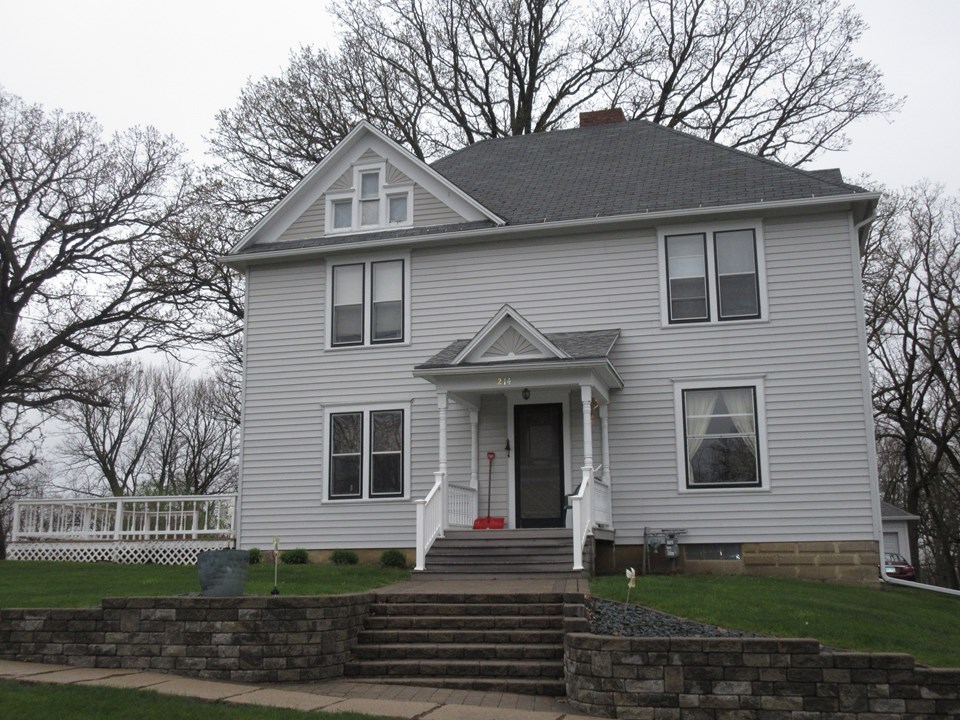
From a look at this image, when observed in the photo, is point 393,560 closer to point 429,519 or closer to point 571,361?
point 429,519

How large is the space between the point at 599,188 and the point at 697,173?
5.82ft

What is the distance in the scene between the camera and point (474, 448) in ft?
52.4

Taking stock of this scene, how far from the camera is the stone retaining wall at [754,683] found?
8.02 metres

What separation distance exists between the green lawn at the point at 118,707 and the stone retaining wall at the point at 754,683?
226 cm

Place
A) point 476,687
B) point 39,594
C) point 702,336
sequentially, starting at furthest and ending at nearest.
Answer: point 702,336 < point 39,594 < point 476,687

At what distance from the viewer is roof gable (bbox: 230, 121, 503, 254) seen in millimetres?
17203

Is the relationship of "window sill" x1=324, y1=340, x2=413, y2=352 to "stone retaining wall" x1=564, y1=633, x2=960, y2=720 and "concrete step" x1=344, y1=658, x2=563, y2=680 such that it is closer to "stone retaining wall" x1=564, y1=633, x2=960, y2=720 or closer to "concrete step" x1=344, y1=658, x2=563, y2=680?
"concrete step" x1=344, y1=658, x2=563, y2=680

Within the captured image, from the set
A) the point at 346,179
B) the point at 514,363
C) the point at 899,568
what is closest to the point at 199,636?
the point at 514,363

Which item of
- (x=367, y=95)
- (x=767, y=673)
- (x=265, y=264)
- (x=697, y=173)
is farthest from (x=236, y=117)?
(x=767, y=673)

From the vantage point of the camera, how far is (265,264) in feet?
58.3

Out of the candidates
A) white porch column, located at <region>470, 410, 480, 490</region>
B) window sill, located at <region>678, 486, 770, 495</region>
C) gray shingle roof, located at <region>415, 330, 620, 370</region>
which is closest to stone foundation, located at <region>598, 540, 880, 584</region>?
window sill, located at <region>678, 486, 770, 495</region>

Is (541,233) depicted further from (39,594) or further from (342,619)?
(39,594)

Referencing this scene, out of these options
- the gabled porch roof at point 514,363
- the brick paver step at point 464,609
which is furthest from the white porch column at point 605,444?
the brick paver step at point 464,609

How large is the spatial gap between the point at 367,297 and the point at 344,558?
468 centimetres
